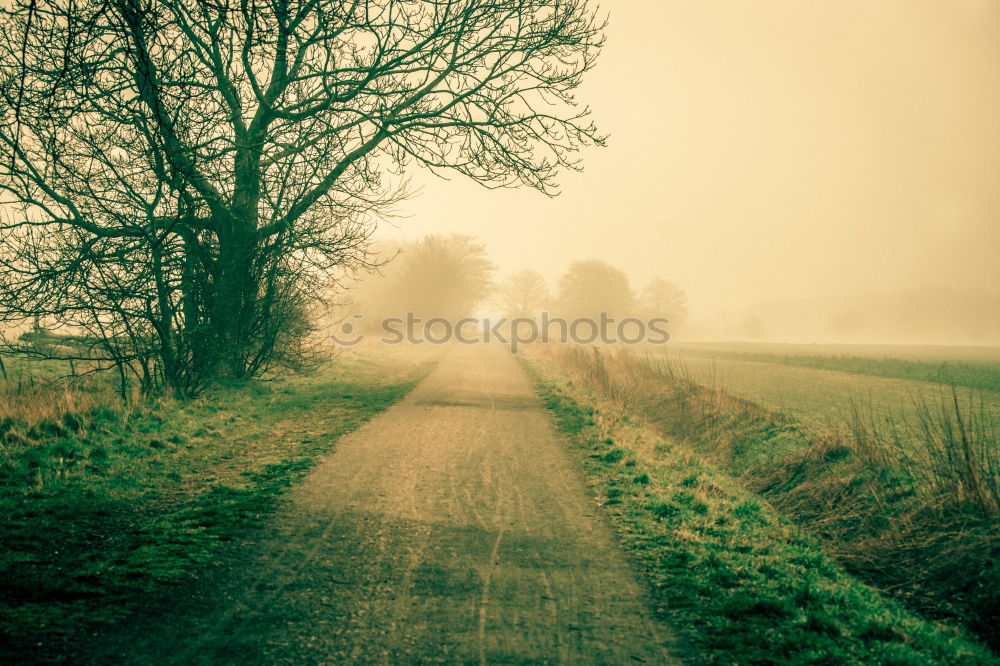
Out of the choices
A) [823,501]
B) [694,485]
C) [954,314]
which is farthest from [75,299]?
[954,314]

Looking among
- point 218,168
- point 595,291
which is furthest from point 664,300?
point 218,168

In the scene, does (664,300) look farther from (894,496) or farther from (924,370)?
(894,496)

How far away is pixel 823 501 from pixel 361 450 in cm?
571

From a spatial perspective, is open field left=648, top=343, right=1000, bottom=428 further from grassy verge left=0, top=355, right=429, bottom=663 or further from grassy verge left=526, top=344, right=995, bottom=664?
grassy verge left=0, top=355, right=429, bottom=663

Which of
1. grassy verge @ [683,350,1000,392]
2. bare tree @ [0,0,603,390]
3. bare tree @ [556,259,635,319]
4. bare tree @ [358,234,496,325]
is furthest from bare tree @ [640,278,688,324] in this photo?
bare tree @ [0,0,603,390]

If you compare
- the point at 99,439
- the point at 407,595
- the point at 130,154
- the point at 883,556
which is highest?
the point at 130,154

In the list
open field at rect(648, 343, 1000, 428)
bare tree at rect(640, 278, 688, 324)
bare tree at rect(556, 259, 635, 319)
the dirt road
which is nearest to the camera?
the dirt road

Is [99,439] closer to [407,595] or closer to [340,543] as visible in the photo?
[340,543]

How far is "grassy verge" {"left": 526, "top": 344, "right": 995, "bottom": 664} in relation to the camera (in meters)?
3.13

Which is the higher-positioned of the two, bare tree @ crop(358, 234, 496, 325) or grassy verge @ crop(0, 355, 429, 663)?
bare tree @ crop(358, 234, 496, 325)

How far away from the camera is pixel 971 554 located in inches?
167

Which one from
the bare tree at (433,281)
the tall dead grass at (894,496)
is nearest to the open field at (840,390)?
the tall dead grass at (894,496)

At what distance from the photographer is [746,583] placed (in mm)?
3896

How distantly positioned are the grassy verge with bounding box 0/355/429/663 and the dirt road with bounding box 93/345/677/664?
37 centimetres
